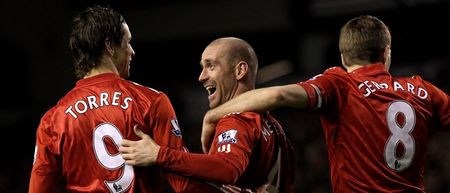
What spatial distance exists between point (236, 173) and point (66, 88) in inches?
399

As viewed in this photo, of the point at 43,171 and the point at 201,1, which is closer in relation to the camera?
the point at 43,171

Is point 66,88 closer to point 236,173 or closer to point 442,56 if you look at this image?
point 442,56

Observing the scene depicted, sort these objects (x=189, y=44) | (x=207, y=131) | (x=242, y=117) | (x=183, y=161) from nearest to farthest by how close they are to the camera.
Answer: (x=183, y=161) → (x=242, y=117) → (x=207, y=131) → (x=189, y=44)

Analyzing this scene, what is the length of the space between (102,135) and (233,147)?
542 millimetres

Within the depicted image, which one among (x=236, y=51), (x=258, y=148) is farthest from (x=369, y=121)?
(x=236, y=51)

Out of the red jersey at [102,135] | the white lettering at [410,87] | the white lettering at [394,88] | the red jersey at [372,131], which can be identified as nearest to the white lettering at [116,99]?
the red jersey at [102,135]

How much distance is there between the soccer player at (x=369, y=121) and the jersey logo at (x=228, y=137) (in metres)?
0.15

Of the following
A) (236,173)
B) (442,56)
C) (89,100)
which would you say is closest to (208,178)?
(236,173)

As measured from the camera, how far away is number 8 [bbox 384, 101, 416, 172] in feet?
11.8

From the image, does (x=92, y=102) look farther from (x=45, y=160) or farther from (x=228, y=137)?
(x=228, y=137)

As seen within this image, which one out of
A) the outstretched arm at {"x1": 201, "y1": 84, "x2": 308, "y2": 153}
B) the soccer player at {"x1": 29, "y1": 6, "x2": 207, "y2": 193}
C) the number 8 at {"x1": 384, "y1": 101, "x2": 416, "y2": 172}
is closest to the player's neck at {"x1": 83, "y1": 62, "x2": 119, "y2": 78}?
the soccer player at {"x1": 29, "y1": 6, "x2": 207, "y2": 193}

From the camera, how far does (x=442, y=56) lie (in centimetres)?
1007

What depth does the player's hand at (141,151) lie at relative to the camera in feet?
10.4

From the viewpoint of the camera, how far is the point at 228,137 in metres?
3.27
